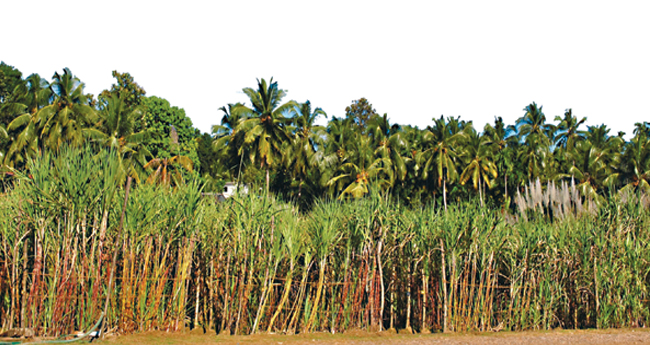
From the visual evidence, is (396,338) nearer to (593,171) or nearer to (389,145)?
(389,145)

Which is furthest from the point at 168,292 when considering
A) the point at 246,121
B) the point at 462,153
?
the point at 462,153

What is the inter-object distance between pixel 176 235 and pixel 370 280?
3.79 m

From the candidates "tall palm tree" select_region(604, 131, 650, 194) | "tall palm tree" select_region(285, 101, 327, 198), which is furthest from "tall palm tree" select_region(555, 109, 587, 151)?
"tall palm tree" select_region(285, 101, 327, 198)

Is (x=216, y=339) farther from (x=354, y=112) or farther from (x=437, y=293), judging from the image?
(x=354, y=112)

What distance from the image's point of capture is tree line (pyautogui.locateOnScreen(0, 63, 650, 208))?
28156mm

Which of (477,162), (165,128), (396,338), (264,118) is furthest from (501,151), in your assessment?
(396,338)

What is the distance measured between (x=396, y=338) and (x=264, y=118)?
66.7 ft

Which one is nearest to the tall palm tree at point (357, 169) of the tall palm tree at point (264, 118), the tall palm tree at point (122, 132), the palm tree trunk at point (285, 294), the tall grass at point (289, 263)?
the tall palm tree at point (264, 118)

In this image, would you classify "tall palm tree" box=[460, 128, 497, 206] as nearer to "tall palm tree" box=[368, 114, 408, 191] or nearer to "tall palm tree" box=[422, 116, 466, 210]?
"tall palm tree" box=[422, 116, 466, 210]

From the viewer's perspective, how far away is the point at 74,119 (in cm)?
2878

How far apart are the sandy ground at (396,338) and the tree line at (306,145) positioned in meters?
9.72

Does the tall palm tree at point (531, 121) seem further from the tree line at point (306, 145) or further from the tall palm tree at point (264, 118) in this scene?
the tall palm tree at point (264, 118)

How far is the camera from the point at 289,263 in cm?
1115

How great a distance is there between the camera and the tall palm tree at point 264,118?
29.3 meters
